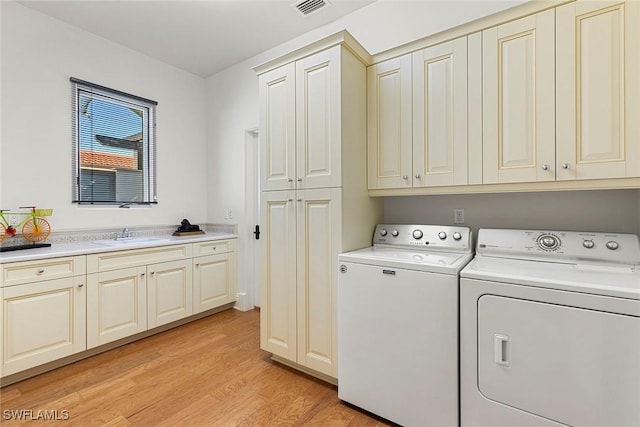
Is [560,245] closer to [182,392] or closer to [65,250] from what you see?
[182,392]

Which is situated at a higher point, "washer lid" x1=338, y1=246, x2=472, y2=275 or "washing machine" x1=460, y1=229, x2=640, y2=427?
"washer lid" x1=338, y1=246, x2=472, y2=275

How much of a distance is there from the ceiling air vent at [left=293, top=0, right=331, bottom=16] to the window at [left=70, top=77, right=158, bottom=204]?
1.96 metres

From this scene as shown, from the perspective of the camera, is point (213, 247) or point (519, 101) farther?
point (213, 247)

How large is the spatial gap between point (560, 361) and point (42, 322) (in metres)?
3.07

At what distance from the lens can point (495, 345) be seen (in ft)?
4.34

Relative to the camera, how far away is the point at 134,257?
2.58 meters

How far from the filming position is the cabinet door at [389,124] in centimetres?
195

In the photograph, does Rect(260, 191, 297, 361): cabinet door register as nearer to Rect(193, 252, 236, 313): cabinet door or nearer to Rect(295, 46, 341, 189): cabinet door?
Rect(295, 46, 341, 189): cabinet door

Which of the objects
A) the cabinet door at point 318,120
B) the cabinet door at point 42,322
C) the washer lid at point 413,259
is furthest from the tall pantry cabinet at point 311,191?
the cabinet door at point 42,322

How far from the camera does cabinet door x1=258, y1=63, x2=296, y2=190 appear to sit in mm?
2111

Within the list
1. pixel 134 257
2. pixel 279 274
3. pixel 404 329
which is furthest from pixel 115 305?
pixel 404 329

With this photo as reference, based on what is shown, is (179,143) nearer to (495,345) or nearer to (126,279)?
(126,279)

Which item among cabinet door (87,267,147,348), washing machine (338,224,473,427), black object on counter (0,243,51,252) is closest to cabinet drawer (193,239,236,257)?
cabinet door (87,267,147,348)

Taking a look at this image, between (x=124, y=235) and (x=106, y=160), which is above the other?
(x=106, y=160)
